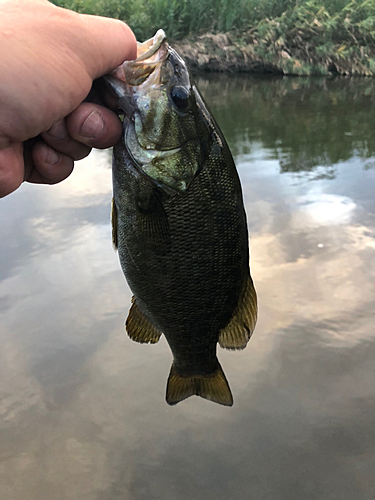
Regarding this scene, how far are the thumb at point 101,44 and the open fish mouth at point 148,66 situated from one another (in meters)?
0.04

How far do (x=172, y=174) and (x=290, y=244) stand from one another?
3.85m

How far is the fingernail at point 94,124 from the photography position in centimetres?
147

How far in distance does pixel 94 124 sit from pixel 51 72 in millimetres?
235

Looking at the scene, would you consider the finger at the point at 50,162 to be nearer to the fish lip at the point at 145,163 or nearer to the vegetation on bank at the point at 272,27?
the fish lip at the point at 145,163

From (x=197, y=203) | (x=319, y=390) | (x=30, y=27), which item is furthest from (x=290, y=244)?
(x=30, y=27)

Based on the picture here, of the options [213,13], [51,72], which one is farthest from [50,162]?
[213,13]

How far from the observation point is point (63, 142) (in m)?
1.63

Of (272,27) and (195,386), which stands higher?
(195,386)

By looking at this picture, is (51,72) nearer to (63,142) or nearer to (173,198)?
(63,142)

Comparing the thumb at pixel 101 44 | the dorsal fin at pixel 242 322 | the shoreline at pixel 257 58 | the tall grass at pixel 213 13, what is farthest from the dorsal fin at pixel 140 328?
the tall grass at pixel 213 13

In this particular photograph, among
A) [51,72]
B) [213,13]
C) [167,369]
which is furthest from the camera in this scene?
[213,13]

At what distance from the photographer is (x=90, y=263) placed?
4.78m

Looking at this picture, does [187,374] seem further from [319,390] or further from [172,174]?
[319,390]

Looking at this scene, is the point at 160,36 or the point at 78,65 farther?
the point at 160,36
